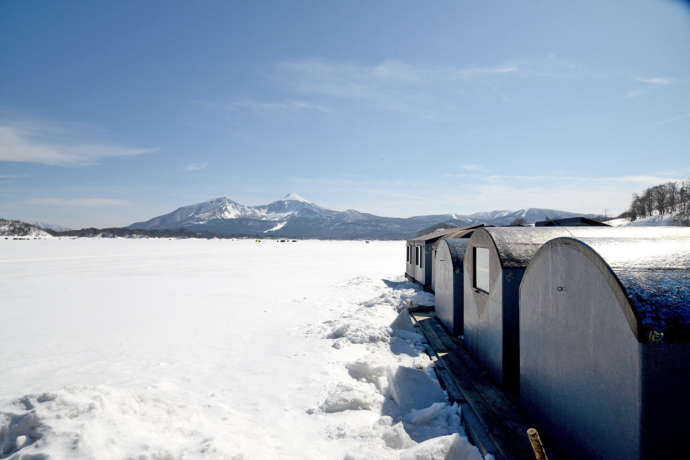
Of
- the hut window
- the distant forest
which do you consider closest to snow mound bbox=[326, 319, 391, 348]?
the hut window

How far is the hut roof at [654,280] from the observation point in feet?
9.62

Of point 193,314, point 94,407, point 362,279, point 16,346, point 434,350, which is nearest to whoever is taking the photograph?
point 94,407

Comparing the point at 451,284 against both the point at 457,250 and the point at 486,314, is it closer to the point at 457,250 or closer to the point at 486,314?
the point at 457,250

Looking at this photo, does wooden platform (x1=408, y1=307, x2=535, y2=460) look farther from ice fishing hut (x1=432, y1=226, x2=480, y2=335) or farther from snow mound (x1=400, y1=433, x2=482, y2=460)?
ice fishing hut (x1=432, y1=226, x2=480, y2=335)

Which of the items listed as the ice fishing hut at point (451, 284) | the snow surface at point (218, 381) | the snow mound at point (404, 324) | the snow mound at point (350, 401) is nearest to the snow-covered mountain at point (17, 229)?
the snow surface at point (218, 381)

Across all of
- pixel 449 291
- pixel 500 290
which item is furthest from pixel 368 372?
pixel 449 291

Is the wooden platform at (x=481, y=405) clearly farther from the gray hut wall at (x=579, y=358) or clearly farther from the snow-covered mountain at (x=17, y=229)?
the snow-covered mountain at (x=17, y=229)

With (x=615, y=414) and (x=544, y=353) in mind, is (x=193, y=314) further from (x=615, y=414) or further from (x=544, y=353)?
(x=615, y=414)

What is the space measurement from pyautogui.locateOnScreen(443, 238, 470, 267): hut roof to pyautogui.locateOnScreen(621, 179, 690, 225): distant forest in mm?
91693

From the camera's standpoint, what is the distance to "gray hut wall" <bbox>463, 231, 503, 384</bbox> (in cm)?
628

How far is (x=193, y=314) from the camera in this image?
43.9 feet

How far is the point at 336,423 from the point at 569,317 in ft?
11.8

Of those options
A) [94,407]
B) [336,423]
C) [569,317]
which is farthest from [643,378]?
[94,407]

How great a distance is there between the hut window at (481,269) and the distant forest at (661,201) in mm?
93302
